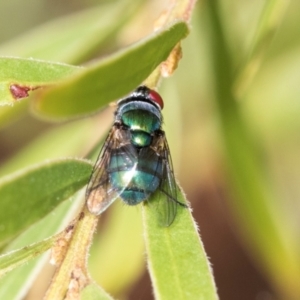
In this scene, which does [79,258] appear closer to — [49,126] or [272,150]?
[272,150]

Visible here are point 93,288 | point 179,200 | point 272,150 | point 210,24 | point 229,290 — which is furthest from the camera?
point 229,290

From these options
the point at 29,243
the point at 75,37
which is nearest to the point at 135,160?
the point at 29,243

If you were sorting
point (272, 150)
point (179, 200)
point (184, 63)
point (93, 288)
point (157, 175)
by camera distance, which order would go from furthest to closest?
point (272, 150) < point (184, 63) < point (157, 175) < point (179, 200) < point (93, 288)

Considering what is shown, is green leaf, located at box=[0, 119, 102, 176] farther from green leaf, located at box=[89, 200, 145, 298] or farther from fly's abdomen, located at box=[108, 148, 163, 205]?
fly's abdomen, located at box=[108, 148, 163, 205]

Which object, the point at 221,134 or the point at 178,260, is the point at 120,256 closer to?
the point at 221,134

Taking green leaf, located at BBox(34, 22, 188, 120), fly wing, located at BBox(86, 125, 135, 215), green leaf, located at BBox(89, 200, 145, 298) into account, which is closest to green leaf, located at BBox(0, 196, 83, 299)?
fly wing, located at BBox(86, 125, 135, 215)

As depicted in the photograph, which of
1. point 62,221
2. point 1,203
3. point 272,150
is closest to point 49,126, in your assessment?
point 272,150

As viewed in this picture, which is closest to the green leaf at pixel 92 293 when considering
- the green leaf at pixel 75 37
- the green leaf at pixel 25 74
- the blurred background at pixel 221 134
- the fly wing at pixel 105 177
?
the fly wing at pixel 105 177

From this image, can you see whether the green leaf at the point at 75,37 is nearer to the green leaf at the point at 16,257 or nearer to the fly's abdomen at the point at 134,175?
the fly's abdomen at the point at 134,175
